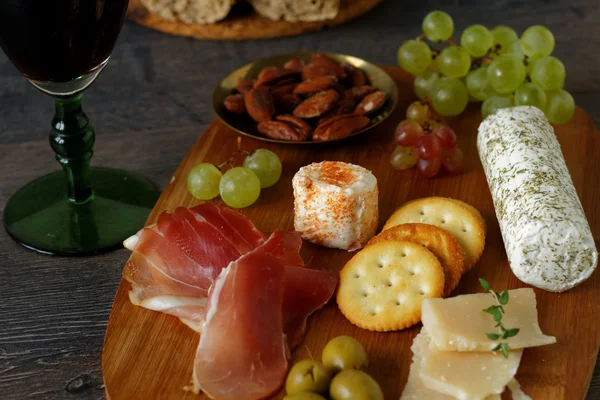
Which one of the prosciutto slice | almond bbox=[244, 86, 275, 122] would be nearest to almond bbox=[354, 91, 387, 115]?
almond bbox=[244, 86, 275, 122]

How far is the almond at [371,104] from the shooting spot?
2.00m

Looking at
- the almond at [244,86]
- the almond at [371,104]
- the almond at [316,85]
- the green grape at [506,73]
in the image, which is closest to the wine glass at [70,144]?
the almond at [244,86]

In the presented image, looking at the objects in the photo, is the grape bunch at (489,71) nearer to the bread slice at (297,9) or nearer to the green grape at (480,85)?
the green grape at (480,85)

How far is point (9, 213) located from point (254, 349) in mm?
880

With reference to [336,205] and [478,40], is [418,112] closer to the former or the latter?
[478,40]

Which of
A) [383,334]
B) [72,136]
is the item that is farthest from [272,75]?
[383,334]

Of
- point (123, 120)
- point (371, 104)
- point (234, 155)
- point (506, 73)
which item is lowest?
point (123, 120)

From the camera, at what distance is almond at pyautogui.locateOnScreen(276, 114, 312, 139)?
1.92 meters

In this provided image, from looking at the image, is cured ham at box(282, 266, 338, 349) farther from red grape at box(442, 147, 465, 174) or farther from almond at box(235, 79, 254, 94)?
almond at box(235, 79, 254, 94)

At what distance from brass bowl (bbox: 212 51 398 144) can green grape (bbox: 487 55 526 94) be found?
27 cm

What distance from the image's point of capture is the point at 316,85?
6.71 ft

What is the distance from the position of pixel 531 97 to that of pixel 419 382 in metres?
0.97

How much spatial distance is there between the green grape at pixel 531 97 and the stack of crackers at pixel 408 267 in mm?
469

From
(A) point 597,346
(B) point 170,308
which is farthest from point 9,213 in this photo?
(A) point 597,346
